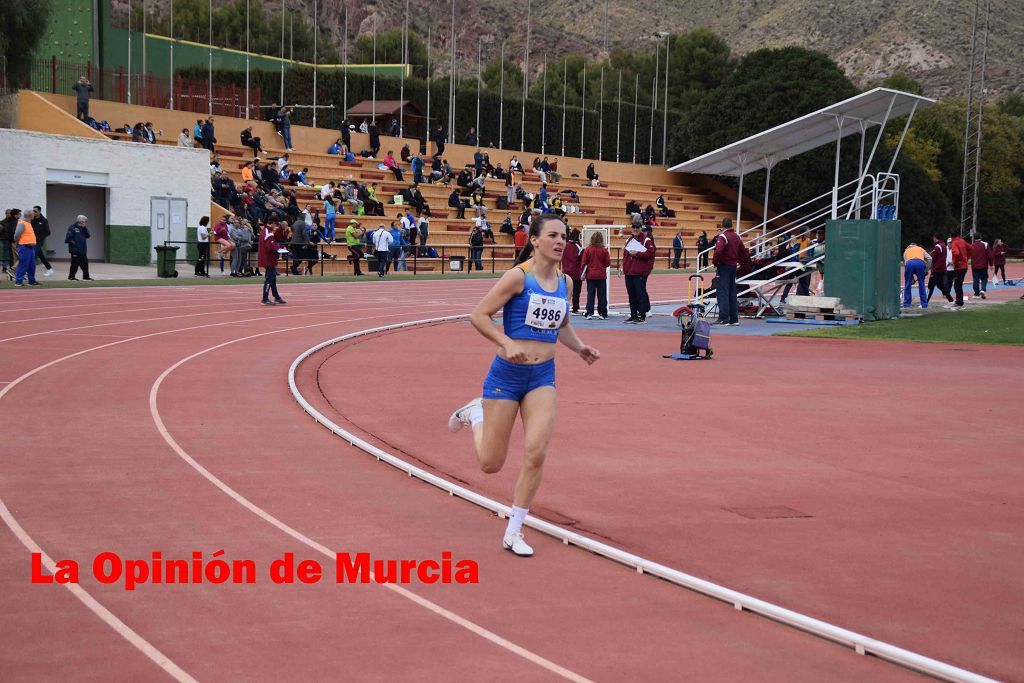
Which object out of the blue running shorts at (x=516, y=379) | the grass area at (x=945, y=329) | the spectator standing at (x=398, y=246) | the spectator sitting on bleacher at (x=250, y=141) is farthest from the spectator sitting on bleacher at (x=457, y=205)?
the blue running shorts at (x=516, y=379)

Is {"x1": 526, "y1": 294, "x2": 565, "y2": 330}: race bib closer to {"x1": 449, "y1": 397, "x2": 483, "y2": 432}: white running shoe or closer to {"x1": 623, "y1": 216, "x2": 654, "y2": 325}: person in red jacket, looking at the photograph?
{"x1": 449, "y1": 397, "x2": 483, "y2": 432}: white running shoe

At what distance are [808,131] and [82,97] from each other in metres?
25.4

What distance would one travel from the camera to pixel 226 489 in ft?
27.8

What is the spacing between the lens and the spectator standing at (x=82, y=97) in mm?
41219

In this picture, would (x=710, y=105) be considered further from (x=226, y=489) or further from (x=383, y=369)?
(x=226, y=489)

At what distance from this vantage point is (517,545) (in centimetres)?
691

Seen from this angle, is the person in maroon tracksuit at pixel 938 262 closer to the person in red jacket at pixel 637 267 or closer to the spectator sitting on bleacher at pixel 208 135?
the person in red jacket at pixel 637 267

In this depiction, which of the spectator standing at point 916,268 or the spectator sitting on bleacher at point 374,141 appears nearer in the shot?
the spectator standing at point 916,268

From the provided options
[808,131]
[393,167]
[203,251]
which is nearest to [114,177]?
[203,251]

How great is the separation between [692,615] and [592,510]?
2.30 meters

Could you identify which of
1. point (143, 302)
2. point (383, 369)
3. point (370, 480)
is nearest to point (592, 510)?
point (370, 480)

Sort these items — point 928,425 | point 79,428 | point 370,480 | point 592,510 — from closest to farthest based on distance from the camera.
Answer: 1. point 592,510
2. point 370,480
3. point 79,428
4. point 928,425

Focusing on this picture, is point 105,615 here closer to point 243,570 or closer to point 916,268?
point 243,570

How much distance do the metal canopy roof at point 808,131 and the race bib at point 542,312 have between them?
19.7 metres
